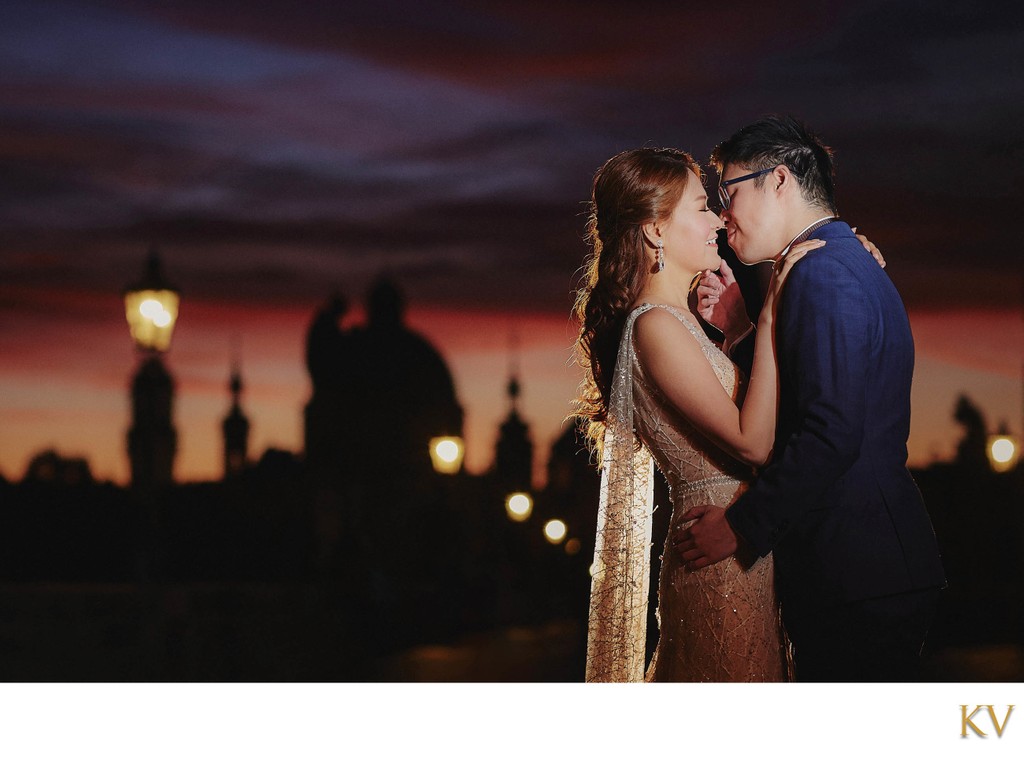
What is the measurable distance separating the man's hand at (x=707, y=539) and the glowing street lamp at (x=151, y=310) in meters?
4.85

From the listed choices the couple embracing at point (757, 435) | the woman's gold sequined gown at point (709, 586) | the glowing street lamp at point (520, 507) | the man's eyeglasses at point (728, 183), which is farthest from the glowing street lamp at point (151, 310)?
the glowing street lamp at point (520, 507)

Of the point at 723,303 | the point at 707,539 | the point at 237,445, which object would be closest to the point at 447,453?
the point at 723,303

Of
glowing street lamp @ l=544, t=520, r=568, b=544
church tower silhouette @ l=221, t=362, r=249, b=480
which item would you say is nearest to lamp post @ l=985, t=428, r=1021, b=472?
glowing street lamp @ l=544, t=520, r=568, b=544

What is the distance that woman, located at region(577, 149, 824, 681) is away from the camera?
3.51m

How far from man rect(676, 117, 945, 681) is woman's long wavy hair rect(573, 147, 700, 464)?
49cm

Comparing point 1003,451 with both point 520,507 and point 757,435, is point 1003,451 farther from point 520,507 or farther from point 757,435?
point 520,507

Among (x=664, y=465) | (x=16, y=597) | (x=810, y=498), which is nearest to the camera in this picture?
(x=810, y=498)

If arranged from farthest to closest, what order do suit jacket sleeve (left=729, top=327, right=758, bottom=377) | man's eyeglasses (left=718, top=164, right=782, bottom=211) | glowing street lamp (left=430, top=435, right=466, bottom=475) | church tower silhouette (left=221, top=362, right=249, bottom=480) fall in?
1. church tower silhouette (left=221, top=362, right=249, bottom=480)
2. glowing street lamp (left=430, top=435, right=466, bottom=475)
3. suit jacket sleeve (left=729, top=327, right=758, bottom=377)
4. man's eyeglasses (left=718, top=164, right=782, bottom=211)

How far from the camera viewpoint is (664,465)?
3.69 metres

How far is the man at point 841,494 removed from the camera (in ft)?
10.6
